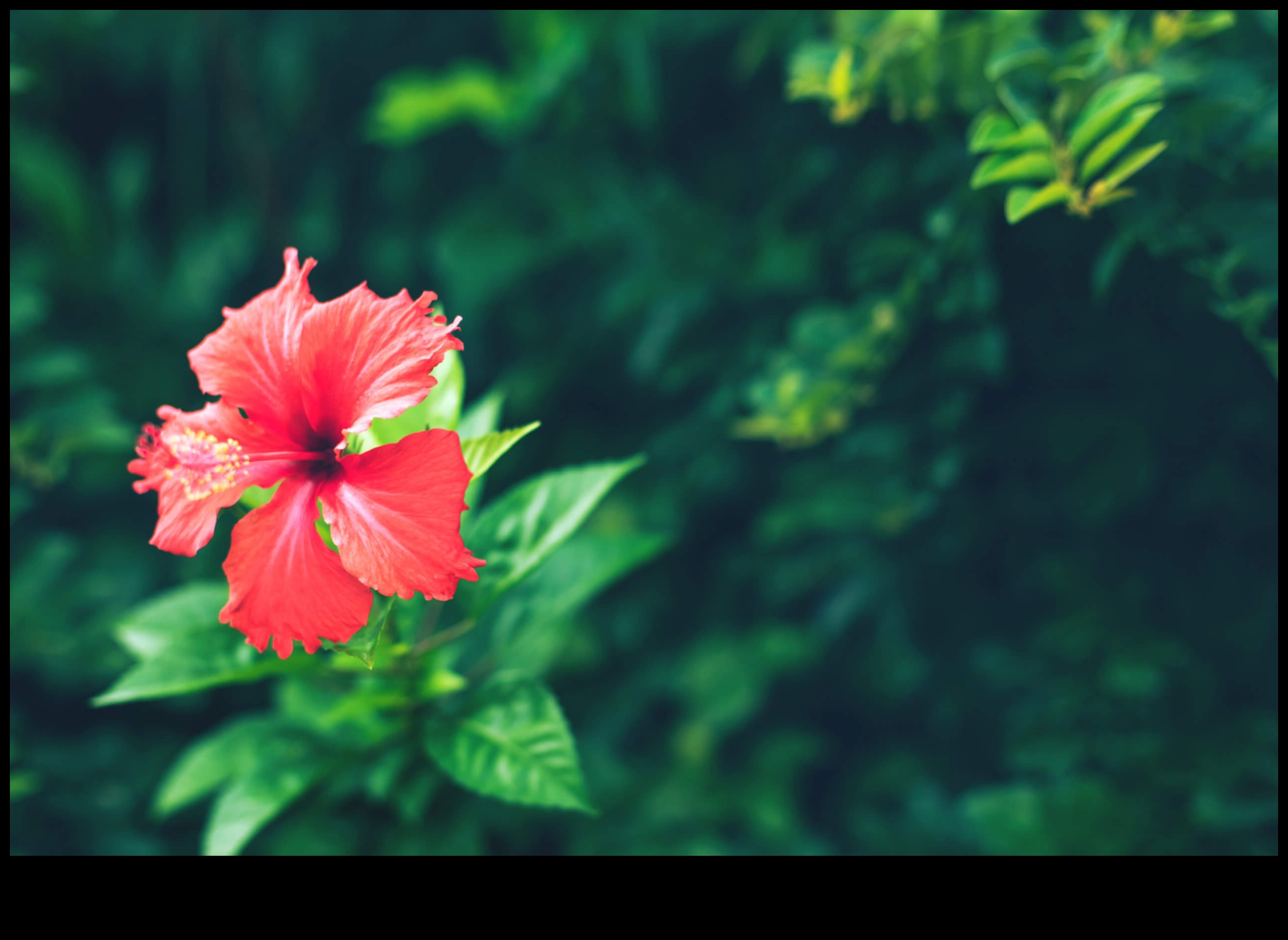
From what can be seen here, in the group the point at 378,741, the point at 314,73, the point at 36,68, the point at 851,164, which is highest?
the point at 314,73

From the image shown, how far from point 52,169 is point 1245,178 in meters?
2.36

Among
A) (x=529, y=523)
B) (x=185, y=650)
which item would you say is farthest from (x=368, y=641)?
(x=185, y=650)

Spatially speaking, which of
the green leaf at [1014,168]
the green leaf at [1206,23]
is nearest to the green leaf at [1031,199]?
the green leaf at [1014,168]

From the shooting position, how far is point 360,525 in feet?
2.50

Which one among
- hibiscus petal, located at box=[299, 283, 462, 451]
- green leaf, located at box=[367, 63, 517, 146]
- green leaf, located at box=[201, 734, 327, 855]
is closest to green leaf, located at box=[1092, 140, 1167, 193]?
hibiscus petal, located at box=[299, 283, 462, 451]

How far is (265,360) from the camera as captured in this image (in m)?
0.83

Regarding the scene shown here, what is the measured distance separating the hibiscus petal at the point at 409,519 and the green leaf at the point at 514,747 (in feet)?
0.98

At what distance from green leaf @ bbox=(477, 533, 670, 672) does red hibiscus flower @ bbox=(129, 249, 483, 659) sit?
1.33 feet

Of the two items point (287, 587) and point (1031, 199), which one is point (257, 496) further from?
point (1031, 199)

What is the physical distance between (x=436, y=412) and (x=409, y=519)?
0.78 feet

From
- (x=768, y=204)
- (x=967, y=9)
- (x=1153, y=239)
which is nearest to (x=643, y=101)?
(x=768, y=204)

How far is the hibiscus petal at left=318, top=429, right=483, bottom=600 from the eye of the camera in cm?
74

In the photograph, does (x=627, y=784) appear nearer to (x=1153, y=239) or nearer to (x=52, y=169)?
(x=1153, y=239)

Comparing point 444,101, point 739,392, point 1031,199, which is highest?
point 444,101
